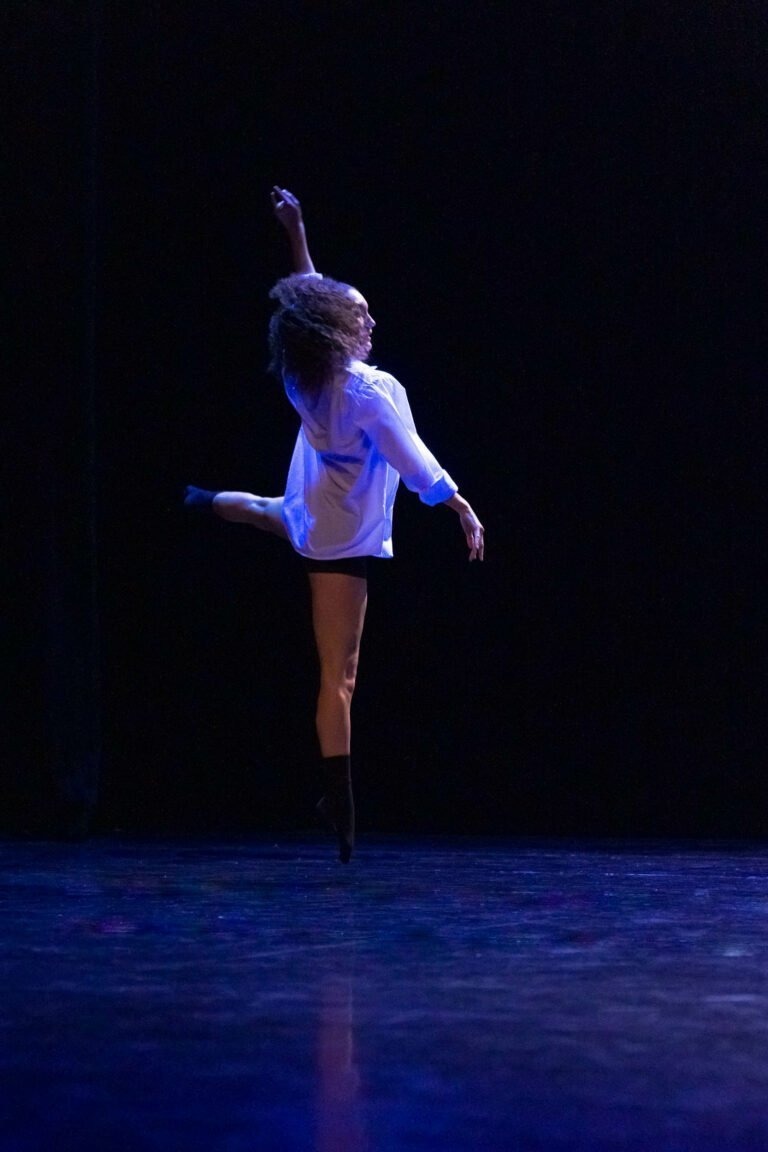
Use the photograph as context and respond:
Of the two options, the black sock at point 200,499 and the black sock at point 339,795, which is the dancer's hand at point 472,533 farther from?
the black sock at point 200,499

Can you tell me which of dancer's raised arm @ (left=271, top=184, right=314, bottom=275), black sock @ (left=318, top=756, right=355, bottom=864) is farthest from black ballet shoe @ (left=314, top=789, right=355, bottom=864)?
dancer's raised arm @ (left=271, top=184, right=314, bottom=275)

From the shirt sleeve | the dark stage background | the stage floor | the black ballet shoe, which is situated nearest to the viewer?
the stage floor

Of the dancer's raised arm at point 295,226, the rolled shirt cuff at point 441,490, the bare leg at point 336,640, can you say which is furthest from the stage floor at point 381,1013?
the dancer's raised arm at point 295,226

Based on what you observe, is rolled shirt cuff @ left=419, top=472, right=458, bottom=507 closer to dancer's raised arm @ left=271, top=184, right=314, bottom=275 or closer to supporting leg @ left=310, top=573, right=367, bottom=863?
supporting leg @ left=310, top=573, right=367, bottom=863

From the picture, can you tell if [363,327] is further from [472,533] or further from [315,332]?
[472,533]

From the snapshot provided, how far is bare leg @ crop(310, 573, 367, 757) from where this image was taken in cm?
333

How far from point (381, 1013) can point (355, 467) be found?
5.76 feet

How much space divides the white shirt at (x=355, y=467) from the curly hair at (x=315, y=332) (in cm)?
3

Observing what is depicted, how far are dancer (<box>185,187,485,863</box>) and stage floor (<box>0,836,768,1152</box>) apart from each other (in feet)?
1.30

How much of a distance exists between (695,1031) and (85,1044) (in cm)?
68

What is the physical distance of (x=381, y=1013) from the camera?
1.78 metres

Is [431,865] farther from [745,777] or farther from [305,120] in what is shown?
[305,120]

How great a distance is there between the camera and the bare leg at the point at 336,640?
333 cm

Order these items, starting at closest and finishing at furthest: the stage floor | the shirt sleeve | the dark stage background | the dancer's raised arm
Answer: the stage floor → the shirt sleeve → the dancer's raised arm → the dark stage background
